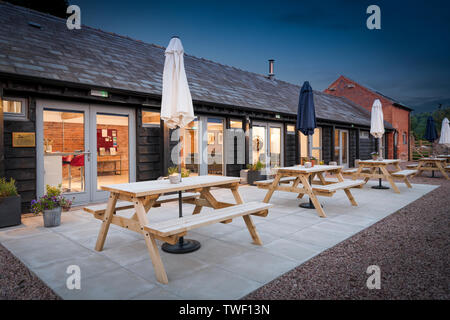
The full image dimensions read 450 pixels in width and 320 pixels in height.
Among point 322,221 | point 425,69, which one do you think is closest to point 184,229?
point 322,221

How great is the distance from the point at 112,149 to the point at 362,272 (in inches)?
215

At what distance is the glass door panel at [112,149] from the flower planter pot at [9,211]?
1699 mm

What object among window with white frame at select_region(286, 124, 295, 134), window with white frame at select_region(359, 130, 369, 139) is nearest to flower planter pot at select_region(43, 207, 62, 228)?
window with white frame at select_region(286, 124, 295, 134)

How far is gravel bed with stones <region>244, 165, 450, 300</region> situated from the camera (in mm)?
2162

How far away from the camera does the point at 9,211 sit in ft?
13.5

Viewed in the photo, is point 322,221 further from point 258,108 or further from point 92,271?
point 258,108

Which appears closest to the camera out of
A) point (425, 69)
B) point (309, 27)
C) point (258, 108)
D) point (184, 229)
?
point (184, 229)

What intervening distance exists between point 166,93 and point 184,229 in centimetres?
184

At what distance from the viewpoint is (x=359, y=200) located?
6.04m

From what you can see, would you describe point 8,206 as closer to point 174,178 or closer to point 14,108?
point 14,108

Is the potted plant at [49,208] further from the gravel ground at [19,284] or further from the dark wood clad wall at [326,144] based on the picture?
the dark wood clad wall at [326,144]

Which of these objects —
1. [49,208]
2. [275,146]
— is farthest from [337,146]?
[49,208]

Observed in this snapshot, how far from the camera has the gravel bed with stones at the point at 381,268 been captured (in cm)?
216

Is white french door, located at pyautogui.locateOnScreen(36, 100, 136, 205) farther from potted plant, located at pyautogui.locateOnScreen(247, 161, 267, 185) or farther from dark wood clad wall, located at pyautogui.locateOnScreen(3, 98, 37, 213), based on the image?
potted plant, located at pyautogui.locateOnScreen(247, 161, 267, 185)
